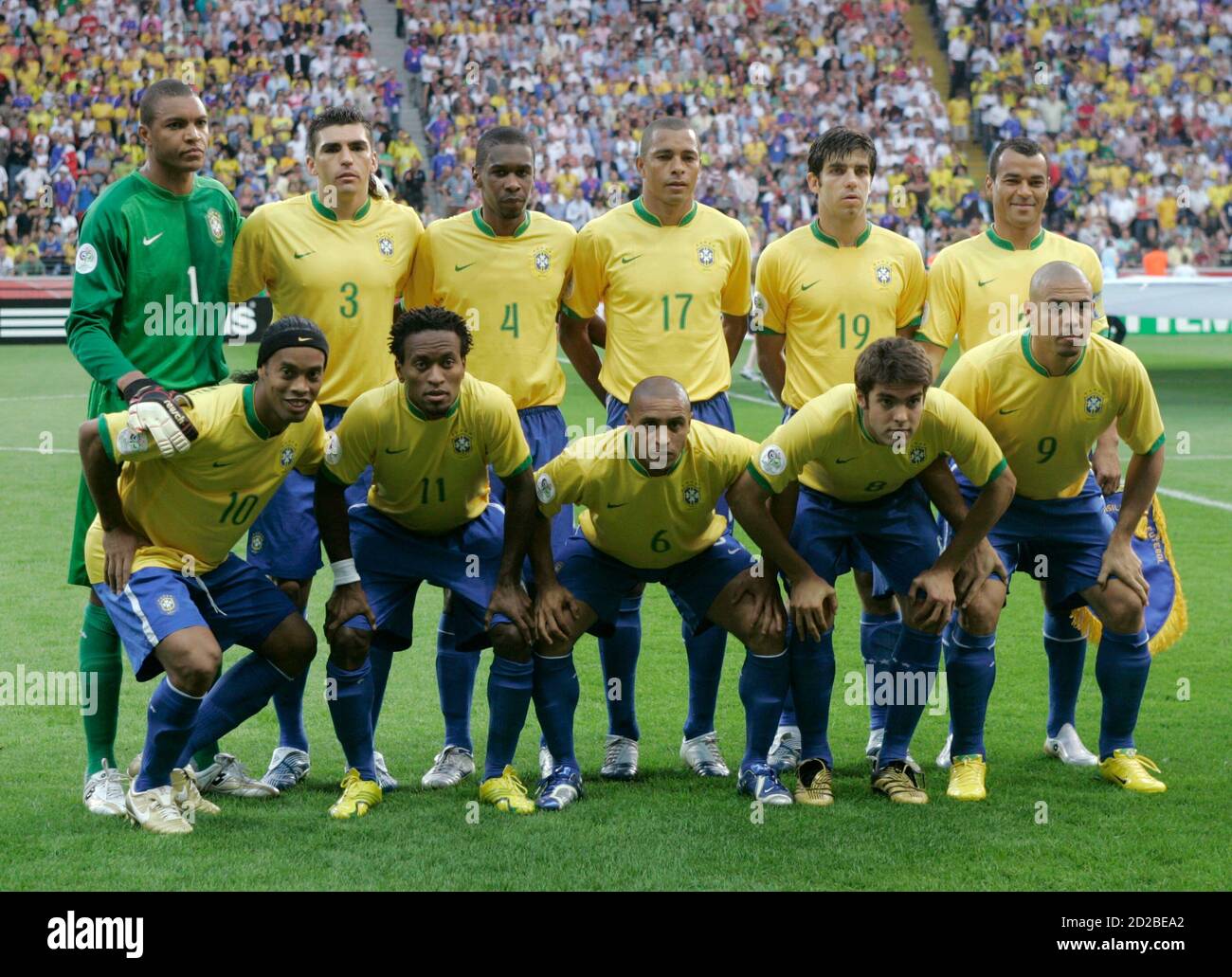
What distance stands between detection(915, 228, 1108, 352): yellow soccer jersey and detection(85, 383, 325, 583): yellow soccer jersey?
8.21 ft

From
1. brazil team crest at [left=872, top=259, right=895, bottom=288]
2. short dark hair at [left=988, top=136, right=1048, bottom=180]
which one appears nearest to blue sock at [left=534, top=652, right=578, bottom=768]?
brazil team crest at [left=872, top=259, right=895, bottom=288]

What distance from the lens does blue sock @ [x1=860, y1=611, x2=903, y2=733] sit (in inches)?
227

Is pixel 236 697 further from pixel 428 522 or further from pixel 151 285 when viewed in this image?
pixel 151 285

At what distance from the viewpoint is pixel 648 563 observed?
17.4 ft

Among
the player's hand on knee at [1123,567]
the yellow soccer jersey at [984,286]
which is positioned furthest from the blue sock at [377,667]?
the player's hand on knee at [1123,567]

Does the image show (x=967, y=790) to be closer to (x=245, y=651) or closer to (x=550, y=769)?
(x=550, y=769)

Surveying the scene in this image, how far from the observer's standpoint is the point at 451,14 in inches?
1145

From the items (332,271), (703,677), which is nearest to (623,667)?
(703,677)

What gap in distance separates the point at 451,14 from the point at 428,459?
25.6 m

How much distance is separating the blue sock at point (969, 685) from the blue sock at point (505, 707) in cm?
147

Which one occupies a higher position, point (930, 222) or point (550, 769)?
point (930, 222)

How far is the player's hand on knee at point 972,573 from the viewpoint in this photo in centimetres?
520

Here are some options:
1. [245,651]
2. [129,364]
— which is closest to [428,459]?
[129,364]

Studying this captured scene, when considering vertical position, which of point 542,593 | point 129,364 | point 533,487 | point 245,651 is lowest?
point 245,651
